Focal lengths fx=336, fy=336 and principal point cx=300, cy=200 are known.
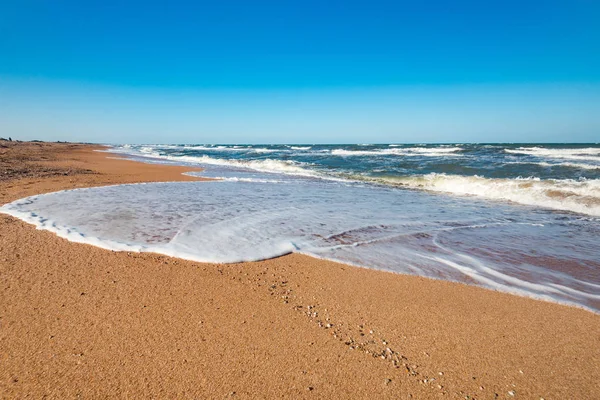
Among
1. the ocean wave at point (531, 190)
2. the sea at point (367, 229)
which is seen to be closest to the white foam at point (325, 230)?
the sea at point (367, 229)

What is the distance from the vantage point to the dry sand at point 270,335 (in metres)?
2.24

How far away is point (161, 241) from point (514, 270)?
507 centimetres

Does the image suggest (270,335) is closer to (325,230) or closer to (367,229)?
(325,230)

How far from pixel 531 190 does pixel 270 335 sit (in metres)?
12.1

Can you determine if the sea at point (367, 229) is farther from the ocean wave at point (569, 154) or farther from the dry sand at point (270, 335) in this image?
the ocean wave at point (569, 154)

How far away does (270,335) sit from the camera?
2775 millimetres

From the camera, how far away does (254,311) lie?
3.15m

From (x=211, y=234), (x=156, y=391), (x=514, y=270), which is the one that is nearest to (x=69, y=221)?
(x=211, y=234)

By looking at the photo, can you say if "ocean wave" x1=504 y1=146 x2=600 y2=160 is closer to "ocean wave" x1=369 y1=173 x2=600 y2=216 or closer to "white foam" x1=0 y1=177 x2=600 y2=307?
"ocean wave" x1=369 y1=173 x2=600 y2=216

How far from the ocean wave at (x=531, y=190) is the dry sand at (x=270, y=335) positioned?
8.26 m

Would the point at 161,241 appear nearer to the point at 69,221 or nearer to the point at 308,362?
the point at 69,221

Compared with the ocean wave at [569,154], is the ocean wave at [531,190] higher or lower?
lower

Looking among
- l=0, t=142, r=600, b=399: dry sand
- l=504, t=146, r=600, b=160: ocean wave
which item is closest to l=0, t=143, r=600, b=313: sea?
l=0, t=142, r=600, b=399: dry sand

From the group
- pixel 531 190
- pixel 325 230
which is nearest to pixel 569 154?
pixel 531 190
